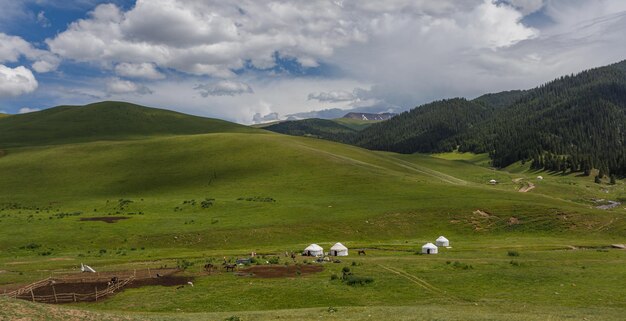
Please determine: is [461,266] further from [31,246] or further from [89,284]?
[31,246]

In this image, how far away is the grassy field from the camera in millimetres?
39500

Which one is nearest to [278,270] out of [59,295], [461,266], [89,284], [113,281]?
[113,281]

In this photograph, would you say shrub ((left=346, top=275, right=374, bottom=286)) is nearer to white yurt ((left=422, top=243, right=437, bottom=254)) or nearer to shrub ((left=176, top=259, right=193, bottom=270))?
white yurt ((left=422, top=243, right=437, bottom=254))

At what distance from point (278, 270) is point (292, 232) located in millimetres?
27346

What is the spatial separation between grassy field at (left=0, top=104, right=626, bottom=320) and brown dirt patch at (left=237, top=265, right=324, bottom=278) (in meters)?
1.87

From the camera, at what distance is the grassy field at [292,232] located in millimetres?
39500

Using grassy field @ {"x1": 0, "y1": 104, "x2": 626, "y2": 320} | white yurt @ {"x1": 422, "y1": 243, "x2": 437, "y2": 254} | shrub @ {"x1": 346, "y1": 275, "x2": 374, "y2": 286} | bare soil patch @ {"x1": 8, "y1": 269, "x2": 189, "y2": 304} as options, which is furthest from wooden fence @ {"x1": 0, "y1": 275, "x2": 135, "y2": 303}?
white yurt @ {"x1": 422, "y1": 243, "x2": 437, "y2": 254}

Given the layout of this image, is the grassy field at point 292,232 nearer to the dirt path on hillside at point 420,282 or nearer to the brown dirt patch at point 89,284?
the dirt path on hillside at point 420,282

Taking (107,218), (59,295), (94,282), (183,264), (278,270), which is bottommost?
(278,270)

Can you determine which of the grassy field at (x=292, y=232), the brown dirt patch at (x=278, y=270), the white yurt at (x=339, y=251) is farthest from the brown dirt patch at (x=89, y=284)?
the white yurt at (x=339, y=251)

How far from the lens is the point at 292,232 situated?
7938 centimetres

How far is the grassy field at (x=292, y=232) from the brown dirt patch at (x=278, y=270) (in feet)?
6.13

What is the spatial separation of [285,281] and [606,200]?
124m

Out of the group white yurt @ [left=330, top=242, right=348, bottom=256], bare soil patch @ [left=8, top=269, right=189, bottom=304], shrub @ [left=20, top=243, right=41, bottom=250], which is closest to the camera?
bare soil patch @ [left=8, top=269, right=189, bottom=304]
